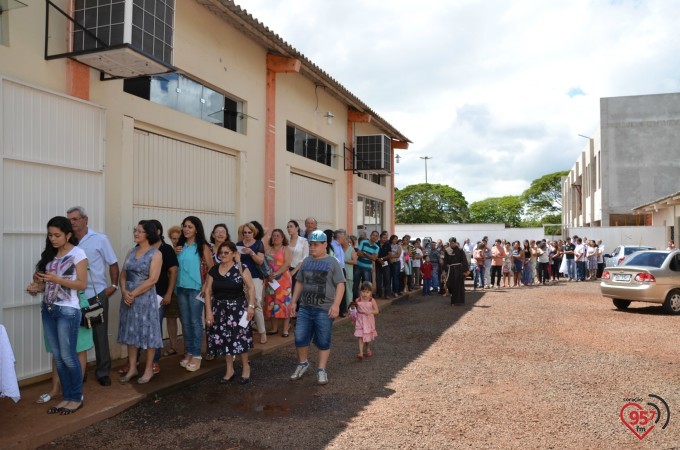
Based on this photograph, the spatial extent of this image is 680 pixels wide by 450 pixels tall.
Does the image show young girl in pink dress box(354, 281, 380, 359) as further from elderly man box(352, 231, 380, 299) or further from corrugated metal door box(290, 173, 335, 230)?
corrugated metal door box(290, 173, 335, 230)

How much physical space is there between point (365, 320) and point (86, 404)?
381 centimetres

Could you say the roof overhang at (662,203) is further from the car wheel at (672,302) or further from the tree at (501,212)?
the tree at (501,212)

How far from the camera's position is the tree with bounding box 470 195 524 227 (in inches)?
3093

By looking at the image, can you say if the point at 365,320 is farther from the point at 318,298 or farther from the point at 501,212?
the point at 501,212

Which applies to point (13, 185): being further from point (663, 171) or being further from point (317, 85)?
point (663, 171)

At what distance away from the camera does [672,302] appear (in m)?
12.0

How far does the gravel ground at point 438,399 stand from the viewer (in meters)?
4.51

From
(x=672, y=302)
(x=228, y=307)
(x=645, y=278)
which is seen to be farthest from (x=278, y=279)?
(x=672, y=302)

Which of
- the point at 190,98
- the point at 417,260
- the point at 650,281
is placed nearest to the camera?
the point at 190,98

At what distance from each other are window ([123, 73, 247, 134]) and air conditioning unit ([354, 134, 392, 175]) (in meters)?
6.18

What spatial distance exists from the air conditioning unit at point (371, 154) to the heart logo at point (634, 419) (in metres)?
10.9

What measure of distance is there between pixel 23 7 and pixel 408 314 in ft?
29.7

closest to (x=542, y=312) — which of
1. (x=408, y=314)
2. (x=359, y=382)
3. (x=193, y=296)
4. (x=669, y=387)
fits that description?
(x=408, y=314)

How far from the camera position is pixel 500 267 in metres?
18.5
